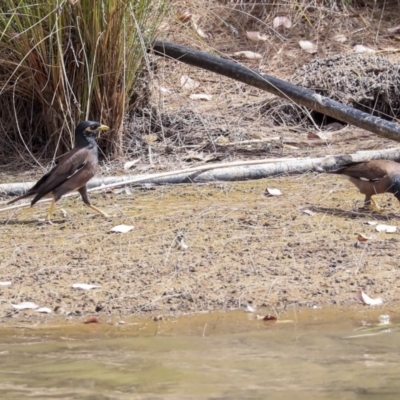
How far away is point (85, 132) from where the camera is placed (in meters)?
7.38

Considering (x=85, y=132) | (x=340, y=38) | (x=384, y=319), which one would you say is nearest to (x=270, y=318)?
(x=384, y=319)

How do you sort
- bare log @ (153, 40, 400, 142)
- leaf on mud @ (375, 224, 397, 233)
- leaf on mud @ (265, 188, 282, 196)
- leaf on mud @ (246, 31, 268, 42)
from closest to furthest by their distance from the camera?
leaf on mud @ (375, 224, 397, 233)
leaf on mud @ (265, 188, 282, 196)
bare log @ (153, 40, 400, 142)
leaf on mud @ (246, 31, 268, 42)

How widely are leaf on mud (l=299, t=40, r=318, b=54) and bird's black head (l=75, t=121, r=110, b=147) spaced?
14.1 ft

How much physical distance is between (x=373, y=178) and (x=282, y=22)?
4.64 metres

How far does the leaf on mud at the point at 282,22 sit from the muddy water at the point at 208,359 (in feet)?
21.1

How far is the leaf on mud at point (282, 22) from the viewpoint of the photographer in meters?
11.4

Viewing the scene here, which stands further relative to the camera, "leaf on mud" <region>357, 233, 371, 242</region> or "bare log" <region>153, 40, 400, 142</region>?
"bare log" <region>153, 40, 400, 142</region>

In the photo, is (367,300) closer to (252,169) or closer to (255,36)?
(252,169)

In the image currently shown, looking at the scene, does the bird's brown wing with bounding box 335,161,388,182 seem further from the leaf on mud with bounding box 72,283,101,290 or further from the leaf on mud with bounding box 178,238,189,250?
the leaf on mud with bounding box 72,283,101,290

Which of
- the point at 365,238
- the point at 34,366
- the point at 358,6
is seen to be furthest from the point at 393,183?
the point at 358,6

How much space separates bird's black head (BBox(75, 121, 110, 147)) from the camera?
24.2ft

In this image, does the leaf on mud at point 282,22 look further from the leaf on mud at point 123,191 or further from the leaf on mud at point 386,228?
the leaf on mud at point 386,228

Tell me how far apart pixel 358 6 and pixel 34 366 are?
851 cm

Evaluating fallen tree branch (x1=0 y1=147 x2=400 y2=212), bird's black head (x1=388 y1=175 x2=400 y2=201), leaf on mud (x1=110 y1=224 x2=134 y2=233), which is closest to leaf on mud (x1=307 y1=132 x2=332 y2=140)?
fallen tree branch (x1=0 y1=147 x2=400 y2=212)
